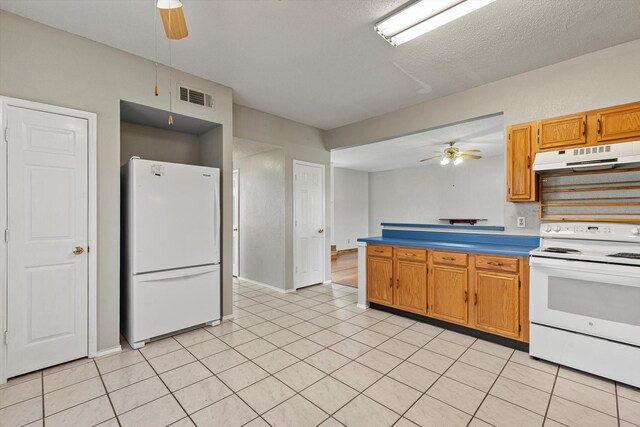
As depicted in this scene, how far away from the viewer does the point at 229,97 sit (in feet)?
11.7

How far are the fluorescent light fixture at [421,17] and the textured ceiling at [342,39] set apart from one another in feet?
0.36

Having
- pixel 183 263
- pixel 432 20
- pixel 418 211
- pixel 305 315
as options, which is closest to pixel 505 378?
pixel 305 315

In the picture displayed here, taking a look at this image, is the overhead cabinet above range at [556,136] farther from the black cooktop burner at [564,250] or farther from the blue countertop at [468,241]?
the black cooktop burner at [564,250]

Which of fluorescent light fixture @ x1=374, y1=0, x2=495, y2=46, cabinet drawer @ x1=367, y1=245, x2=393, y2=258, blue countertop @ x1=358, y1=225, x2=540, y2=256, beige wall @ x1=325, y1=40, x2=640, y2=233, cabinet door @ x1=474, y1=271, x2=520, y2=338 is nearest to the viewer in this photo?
fluorescent light fixture @ x1=374, y1=0, x2=495, y2=46

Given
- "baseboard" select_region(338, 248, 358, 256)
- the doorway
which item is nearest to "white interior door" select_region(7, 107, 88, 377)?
the doorway

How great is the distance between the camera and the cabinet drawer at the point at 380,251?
3699 mm

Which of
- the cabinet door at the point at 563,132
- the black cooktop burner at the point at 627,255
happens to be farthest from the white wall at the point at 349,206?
the black cooktop burner at the point at 627,255

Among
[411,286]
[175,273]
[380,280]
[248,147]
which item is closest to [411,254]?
[411,286]

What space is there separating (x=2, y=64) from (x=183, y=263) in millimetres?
2109

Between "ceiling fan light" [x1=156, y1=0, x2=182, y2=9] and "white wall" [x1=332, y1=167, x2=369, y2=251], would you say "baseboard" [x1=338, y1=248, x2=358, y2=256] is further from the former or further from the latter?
"ceiling fan light" [x1=156, y1=0, x2=182, y2=9]

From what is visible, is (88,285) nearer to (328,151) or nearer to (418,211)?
(328,151)

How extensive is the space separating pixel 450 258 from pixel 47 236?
147 inches

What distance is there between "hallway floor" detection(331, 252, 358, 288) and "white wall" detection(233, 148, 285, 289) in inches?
53.0

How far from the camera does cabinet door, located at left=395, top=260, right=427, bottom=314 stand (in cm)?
339
